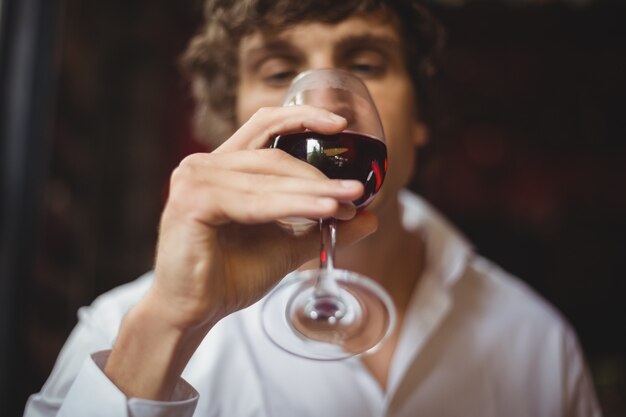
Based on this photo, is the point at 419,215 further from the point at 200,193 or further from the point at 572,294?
the point at 572,294

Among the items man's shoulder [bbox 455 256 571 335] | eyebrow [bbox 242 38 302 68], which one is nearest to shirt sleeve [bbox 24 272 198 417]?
eyebrow [bbox 242 38 302 68]

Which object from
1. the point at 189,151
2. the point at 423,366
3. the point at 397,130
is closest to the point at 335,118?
the point at 397,130

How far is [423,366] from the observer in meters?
1.20

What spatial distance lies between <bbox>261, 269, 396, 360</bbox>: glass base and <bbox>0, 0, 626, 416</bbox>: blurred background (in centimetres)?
83

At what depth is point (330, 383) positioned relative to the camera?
1.14 m

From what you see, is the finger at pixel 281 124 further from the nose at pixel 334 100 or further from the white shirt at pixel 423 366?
the white shirt at pixel 423 366

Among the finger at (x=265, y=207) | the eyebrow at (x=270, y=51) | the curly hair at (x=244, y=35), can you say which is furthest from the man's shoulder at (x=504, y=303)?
the finger at (x=265, y=207)

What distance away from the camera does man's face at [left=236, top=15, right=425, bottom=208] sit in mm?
1068

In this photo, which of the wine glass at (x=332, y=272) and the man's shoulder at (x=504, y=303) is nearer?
the wine glass at (x=332, y=272)

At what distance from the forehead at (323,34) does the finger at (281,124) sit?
1.21 ft

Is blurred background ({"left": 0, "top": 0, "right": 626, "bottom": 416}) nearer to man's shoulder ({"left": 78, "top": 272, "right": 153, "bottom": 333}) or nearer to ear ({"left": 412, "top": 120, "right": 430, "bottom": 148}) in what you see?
ear ({"left": 412, "top": 120, "right": 430, "bottom": 148})

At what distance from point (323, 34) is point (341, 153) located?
1.33 feet

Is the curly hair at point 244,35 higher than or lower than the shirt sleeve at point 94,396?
higher

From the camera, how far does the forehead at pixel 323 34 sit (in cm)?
107
